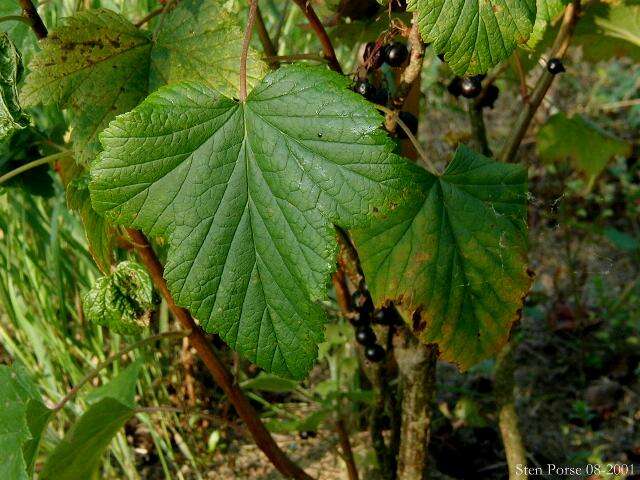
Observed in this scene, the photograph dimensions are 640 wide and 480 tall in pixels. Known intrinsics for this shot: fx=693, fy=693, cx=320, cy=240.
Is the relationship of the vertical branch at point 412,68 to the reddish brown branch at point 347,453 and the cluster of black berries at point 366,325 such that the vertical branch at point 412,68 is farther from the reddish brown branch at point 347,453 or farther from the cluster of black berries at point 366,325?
the reddish brown branch at point 347,453

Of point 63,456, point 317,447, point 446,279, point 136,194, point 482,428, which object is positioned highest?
point 136,194

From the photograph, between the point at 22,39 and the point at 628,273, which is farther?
the point at 628,273

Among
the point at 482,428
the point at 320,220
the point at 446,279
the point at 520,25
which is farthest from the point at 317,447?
the point at 520,25

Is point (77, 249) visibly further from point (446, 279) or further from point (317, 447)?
point (446, 279)

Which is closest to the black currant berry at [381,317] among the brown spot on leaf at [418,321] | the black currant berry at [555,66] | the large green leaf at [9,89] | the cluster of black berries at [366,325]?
the cluster of black berries at [366,325]

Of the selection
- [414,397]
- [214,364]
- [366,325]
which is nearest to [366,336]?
[366,325]

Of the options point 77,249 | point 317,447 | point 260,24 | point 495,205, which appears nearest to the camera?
point 495,205
